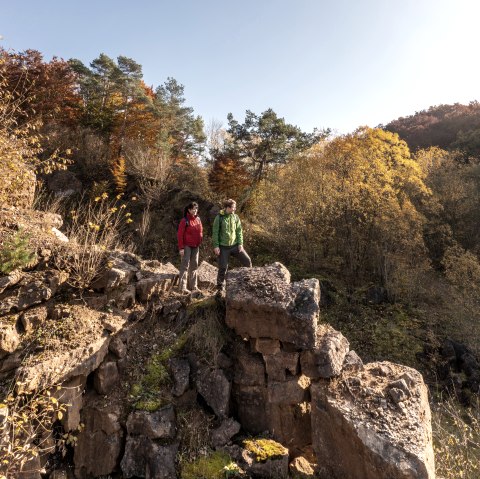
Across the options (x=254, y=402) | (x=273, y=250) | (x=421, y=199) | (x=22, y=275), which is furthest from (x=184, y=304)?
(x=421, y=199)

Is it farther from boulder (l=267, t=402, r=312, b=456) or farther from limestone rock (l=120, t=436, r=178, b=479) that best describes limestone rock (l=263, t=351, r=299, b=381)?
limestone rock (l=120, t=436, r=178, b=479)

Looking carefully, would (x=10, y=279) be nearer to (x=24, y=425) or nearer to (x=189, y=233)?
(x=24, y=425)

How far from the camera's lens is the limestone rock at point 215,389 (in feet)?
17.3

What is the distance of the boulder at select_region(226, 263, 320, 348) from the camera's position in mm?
5398

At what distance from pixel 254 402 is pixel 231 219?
3.57 m

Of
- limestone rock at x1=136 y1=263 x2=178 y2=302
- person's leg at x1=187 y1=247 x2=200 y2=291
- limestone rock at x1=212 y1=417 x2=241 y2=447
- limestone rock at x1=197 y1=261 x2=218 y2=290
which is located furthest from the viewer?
limestone rock at x1=197 y1=261 x2=218 y2=290

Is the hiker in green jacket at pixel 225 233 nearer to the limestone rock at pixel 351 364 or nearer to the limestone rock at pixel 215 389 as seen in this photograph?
the limestone rock at pixel 215 389

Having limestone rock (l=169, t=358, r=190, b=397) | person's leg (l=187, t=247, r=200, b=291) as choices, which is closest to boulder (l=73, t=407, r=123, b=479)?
limestone rock (l=169, t=358, r=190, b=397)

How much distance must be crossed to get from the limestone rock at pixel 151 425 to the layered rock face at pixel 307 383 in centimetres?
128

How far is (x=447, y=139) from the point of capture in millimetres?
32281

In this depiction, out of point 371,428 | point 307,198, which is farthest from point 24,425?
point 307,198

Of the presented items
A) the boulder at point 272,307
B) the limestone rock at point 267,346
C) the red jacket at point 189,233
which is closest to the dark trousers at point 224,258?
the red jacket at point 189,233

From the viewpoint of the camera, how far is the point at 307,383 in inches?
219

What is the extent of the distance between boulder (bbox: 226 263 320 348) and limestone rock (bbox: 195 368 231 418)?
0.83 m
